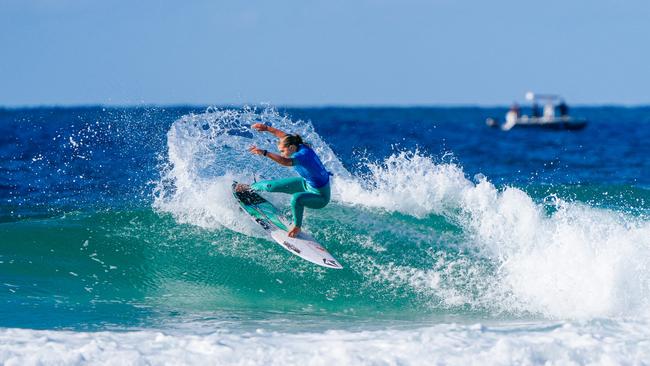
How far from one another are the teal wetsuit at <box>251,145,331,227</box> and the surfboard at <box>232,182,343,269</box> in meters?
0.29

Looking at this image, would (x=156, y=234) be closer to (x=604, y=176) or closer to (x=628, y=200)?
(x=628, y=200)

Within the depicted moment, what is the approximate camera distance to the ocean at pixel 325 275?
7789mm

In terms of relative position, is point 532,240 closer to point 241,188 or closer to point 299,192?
point 299,192

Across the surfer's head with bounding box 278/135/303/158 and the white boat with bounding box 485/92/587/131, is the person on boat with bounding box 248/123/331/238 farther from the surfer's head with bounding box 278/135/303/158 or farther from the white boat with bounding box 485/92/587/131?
the white boat with bounding box 485/92/587/131

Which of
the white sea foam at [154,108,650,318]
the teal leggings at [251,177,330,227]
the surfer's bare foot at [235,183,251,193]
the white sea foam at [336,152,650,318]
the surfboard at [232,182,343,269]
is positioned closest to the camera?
the white sea foam at [336,152,650,318]

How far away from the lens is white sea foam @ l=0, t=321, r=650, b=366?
294 inches

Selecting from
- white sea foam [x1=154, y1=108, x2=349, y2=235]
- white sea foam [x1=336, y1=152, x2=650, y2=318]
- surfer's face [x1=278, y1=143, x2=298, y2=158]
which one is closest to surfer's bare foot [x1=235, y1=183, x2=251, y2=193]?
white sea foam [x1=154, y1=108, x2=349, y2=235]

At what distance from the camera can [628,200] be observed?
1622 centimetres

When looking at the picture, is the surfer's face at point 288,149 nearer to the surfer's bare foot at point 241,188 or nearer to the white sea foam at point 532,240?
the surfer's bare foot at point 241,188

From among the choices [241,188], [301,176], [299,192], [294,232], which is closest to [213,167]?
[241,188]

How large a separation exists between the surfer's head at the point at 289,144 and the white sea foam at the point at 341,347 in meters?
2.46

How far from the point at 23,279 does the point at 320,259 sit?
151 inches

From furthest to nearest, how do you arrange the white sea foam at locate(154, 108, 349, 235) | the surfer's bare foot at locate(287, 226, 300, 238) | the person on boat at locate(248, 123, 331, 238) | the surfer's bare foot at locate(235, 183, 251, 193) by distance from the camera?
the white sea foam at locate(154, 108, 349, 235)
the surfer's bare foot at locate(235, 183, 251, 193)
the surfer's bare foot at locate(287, 226, 300, 238)
the person on boat at locate(248, 123, 331, 238)

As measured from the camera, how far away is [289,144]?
32.8ft
